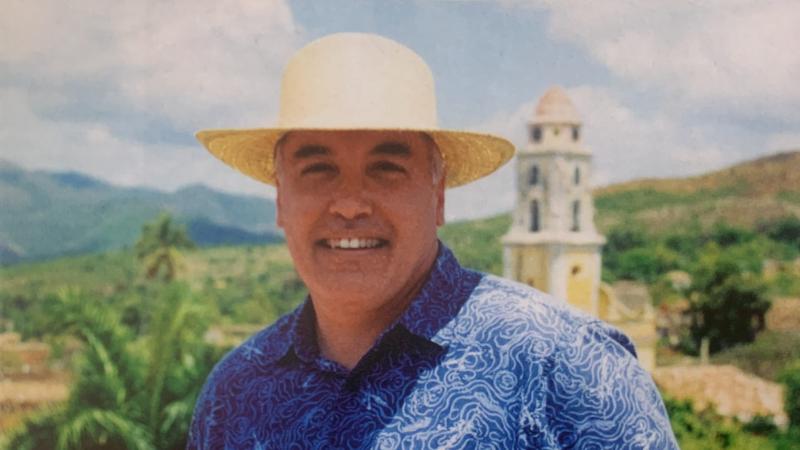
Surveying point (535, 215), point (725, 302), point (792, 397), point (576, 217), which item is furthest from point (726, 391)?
point (725, 302)

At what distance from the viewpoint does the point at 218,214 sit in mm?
25766

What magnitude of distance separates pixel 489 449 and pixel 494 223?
1108 inches

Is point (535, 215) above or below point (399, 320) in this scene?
above

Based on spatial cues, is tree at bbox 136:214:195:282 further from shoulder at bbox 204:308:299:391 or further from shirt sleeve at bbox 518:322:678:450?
shirt sleeve at bbox 518:322:678:450

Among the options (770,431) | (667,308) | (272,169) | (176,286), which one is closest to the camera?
(272,169)

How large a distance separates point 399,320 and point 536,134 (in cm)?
1380

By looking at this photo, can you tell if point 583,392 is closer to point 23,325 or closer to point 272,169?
point 272,169

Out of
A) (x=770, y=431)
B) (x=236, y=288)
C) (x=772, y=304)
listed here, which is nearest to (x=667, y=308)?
(x=772, y=304)

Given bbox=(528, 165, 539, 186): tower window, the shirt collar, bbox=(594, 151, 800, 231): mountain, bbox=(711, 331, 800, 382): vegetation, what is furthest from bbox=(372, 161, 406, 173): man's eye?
bbox=(594, 151, 800, 231): mountain

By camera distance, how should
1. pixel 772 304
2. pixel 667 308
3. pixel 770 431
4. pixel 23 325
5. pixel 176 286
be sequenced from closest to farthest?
1. pixel 176 286
2. pixel 770 431
3. pixel 23 325
4. pixel 772 304
5. pixel 667 308

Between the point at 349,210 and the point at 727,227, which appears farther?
the point at 727,227

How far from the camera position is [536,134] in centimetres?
1484

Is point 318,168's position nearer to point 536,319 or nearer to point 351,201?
point 351,201

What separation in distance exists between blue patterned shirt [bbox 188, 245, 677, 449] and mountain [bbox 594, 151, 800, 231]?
91.2 ft
